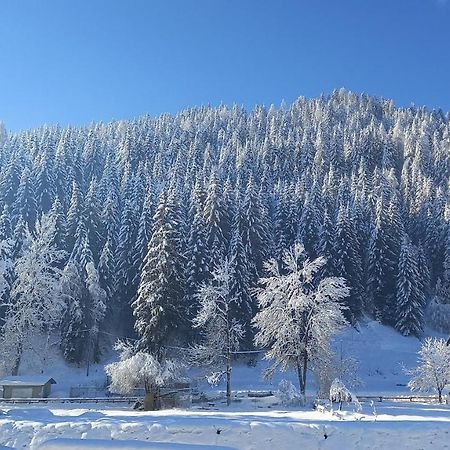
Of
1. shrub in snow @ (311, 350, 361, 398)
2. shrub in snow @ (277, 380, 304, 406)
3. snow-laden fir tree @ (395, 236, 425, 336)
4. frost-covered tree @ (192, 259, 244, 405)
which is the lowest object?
shrub in snow @ (277, 380, 304, 406)

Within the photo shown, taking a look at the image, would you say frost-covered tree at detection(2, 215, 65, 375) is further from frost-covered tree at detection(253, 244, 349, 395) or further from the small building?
frost-covered tree at detection(253, 244, 349, 395)

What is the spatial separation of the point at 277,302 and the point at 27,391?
22427 millimetres

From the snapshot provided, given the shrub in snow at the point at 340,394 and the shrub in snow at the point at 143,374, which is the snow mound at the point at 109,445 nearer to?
the shrub in snow at the point at 340,394

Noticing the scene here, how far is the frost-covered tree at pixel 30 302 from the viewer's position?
47.8 meters

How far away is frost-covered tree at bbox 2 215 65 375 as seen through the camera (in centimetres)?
4784

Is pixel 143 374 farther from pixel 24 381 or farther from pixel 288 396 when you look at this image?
pixel 24 381

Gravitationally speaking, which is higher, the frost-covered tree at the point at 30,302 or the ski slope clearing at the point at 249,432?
the frost-covered tree at the point at 30,302

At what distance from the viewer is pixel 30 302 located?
4884 centimetres

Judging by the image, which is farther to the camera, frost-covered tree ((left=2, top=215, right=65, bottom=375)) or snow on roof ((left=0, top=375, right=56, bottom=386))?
frost-covered tree ((left=2, top=215, right=65, bottom=375))

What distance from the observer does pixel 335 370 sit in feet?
124

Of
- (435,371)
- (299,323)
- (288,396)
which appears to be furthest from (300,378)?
(435,371)

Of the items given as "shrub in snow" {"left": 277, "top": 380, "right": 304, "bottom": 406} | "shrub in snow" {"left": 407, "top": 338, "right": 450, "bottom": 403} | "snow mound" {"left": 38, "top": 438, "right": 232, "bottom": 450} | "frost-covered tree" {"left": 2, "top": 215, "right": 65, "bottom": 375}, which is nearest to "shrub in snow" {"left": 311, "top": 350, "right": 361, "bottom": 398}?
"shrub in snow" {"left": 277, "top": 380, "right": 304, "bottom": 406}

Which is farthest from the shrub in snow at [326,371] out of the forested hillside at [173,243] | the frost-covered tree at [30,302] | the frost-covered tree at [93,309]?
the frost-covered tree at [93,309]

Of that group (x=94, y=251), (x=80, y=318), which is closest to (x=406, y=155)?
(x=94, y=251)
